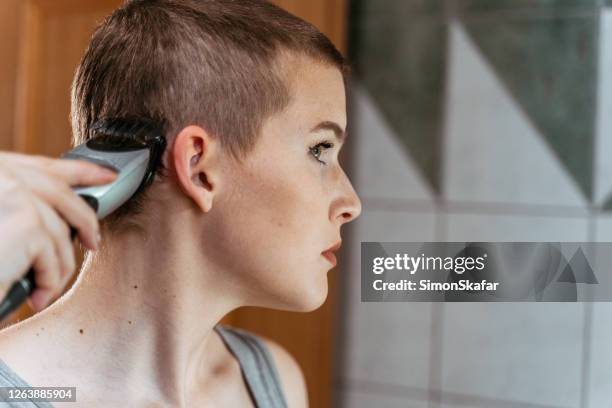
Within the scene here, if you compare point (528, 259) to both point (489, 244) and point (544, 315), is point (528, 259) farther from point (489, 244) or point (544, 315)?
point (544, 315)

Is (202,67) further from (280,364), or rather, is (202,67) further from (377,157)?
(377,157)

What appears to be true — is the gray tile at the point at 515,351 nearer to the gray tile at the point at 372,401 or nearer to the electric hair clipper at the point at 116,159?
the gray tile at the point at 372,401

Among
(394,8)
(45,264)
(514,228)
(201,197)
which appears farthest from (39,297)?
(394,8)

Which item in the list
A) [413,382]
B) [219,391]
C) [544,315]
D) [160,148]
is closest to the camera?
[160,148]

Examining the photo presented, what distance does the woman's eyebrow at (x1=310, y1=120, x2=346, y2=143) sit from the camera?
591 millimetres

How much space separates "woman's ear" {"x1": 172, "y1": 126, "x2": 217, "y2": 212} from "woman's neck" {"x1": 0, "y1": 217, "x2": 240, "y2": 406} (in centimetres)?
3

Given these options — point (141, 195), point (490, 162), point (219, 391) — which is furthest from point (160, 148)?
point (490, 162)

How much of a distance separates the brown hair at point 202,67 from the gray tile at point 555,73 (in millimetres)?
688

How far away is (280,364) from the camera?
0.76m

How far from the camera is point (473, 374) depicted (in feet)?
4.05

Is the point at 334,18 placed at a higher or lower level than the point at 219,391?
higher

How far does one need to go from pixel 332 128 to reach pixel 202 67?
0.35 ft

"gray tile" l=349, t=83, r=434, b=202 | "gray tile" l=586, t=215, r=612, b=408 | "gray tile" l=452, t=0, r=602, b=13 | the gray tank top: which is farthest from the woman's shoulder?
"gray tile" l=452, t=0, r=602, b=13

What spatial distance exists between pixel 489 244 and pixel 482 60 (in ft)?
2.23
